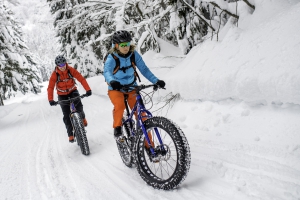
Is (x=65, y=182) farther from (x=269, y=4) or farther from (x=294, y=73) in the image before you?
(x=269, y=4)

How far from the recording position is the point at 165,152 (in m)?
2.98

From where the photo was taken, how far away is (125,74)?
385cm

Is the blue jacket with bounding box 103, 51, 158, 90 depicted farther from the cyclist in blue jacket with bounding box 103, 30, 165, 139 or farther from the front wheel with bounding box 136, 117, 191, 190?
the front wheel with bounding box 136, 117, 191, 190

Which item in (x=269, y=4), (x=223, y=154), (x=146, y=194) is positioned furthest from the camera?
(x=269, y=4)

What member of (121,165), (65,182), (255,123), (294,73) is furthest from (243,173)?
(65,182)

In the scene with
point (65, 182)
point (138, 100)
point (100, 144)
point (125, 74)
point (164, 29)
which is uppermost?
point (164, 29)

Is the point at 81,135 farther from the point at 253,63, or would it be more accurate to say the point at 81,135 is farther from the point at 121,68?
the point at 253,63

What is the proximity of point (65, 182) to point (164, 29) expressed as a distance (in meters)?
7.30

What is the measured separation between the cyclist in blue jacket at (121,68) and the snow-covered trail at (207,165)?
100 centimetres

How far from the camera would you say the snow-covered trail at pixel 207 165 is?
2.70m

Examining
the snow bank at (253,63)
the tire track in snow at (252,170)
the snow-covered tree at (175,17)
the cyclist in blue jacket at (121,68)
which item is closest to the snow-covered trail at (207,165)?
the tire track in snow at (252,170)

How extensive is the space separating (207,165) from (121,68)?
211cm

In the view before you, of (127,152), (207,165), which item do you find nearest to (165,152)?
(207,165)

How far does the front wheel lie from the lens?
8.56 ft
